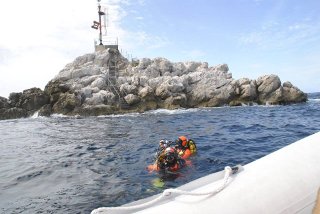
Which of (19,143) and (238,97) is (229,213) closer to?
(19,143)

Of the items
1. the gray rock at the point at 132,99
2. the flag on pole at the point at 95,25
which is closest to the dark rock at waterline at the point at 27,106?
the gray rock at the point at 132,99

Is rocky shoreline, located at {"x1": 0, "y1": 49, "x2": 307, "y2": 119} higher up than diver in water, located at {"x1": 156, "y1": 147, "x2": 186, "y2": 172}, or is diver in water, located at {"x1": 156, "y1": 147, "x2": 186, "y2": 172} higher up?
rocky shoreline, located at {"x1": 0, "y1": 49, "x2": 307, "y2": 119}

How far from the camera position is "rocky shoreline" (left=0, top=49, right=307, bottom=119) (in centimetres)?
3600

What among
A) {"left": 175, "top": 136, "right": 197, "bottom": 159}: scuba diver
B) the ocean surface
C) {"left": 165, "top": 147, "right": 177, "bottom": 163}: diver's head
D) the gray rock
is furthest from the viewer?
the gray rock

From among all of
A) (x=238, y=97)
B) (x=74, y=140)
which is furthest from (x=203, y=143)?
(x=238, y=97)

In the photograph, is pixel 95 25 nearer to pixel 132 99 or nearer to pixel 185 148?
pixel 132 99

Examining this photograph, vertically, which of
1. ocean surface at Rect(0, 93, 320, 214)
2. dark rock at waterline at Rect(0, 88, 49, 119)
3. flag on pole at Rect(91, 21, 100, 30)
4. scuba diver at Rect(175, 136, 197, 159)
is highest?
flag on pole at Rect(91, 21, 100, 30)

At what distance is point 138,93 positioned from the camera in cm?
3747

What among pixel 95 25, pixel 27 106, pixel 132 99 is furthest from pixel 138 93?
pixel 95 25

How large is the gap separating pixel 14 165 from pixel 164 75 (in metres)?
31.9

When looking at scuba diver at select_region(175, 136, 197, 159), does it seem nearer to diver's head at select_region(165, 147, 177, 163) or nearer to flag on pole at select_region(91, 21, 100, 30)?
diver's head at select_region(165, 147, 177, 163)

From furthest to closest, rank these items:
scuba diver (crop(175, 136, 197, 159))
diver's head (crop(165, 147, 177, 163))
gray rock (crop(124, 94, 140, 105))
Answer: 1. gray rock (crop(124, 94, 140, 105))
2. scuba diver (crop(175, 136, 197, 159))
3. diver's head (crop(165, 147, 177, 163))

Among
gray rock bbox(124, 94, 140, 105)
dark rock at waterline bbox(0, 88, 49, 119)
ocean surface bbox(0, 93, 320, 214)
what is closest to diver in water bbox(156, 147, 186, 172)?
ocean surface bbox(0, 93, 320, 214)

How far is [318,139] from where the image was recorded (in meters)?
3.48
